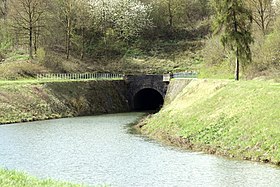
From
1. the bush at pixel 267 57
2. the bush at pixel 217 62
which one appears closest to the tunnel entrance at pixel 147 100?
the bush at pixel 217 62

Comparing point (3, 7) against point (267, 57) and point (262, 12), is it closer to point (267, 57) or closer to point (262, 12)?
point (262, 12)

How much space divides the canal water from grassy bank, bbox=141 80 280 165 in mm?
1785

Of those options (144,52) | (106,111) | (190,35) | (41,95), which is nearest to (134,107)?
(106,111)

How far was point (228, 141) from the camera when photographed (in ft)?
122

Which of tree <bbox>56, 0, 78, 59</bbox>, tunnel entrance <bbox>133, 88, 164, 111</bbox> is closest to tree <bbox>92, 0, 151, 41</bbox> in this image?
tree <bbox>56, 0, 78, 59</bbox>

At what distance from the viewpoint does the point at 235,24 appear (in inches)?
2280

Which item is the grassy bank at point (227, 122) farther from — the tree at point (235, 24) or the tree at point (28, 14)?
the tree at point (28, 14)

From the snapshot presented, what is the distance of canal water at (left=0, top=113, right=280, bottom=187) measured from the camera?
28391 millimetres

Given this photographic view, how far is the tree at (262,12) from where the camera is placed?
7612 cm

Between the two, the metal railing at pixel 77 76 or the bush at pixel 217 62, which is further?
the metal railing at pixel 77 76

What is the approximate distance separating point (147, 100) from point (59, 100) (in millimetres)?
19914

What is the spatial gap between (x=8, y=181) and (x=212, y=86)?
39293 mm

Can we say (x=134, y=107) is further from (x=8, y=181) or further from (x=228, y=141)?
(x=8, y=181)

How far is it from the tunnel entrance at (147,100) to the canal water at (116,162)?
29.9 m
